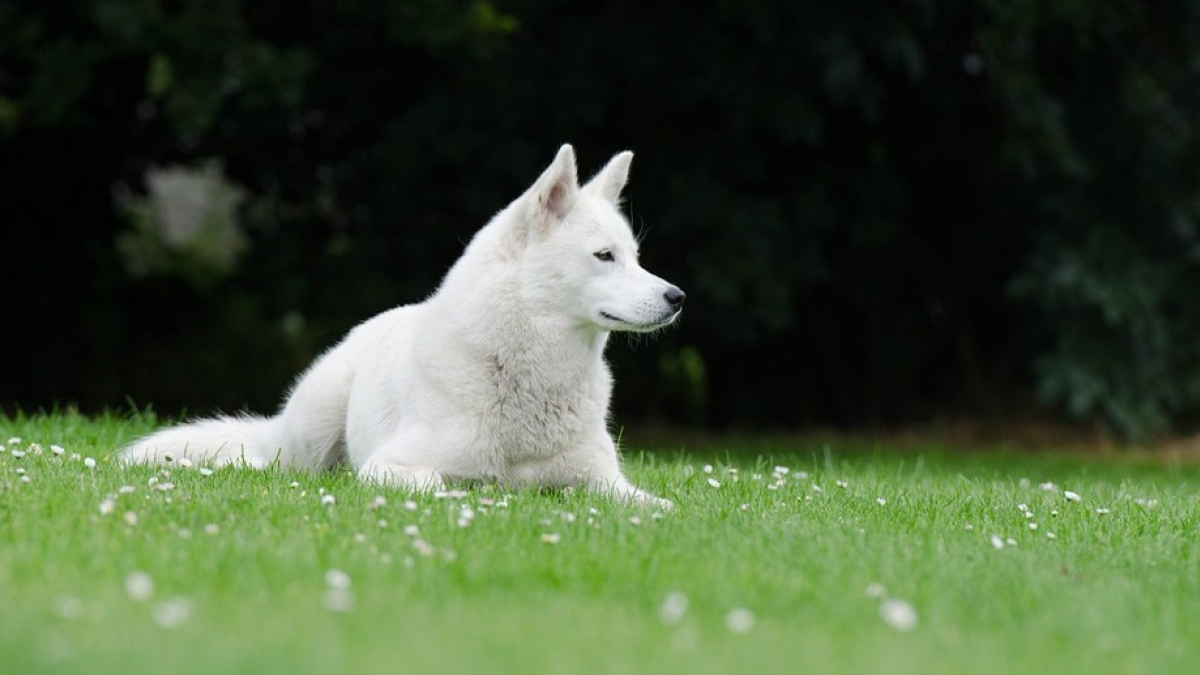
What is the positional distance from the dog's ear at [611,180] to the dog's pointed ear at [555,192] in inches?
10.8

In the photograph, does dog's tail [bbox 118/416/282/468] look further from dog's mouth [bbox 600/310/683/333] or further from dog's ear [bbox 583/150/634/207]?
dog's ear [bbox 583/150/634/207]

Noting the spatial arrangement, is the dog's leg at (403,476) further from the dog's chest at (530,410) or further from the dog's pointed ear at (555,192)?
the dog's pointed ear at (555,192)

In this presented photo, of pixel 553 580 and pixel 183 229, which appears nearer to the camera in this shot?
pixel 553 580

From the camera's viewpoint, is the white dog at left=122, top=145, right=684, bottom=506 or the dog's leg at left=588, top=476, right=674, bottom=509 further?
the white dog at left=122, top=145, right=684, bottom=506

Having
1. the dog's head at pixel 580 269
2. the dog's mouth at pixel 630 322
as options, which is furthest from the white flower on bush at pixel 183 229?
the dog's mouth at pixel 630 322

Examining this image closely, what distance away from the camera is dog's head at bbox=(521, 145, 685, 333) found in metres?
6.53

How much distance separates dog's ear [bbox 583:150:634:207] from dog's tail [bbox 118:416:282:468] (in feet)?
6.78

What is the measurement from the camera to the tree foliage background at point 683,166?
1332cm

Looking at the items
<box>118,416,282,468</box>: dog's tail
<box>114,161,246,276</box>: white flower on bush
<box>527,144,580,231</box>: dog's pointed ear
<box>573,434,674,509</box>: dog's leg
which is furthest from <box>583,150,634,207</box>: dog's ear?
<box>114,161,246,276</box>: white flower on bush

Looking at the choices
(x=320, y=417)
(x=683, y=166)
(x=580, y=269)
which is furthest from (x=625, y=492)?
(x=683, y=166)

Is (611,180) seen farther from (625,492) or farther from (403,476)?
(403,476)

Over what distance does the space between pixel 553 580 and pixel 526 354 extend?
2.02 metres

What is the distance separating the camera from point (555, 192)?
263 inches

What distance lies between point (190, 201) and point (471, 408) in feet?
58.5
